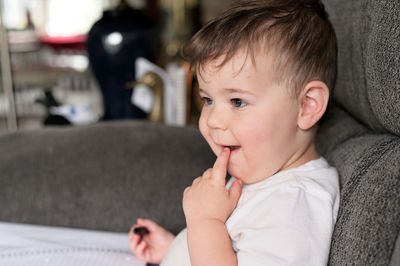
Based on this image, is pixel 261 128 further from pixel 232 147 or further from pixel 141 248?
pixel 141 248

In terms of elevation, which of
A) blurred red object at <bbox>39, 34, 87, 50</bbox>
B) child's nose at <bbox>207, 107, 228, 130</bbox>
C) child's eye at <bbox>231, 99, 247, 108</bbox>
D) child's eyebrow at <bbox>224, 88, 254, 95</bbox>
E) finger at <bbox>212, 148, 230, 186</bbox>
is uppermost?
child's eyebrow at <bbox>224, 88, 254, 95</bbox>

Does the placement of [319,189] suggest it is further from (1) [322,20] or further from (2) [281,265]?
(1) [322,20]

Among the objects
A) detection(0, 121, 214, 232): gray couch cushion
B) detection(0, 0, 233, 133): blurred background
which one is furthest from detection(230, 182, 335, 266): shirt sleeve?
detection(0, 0, 233, 133): blurred background

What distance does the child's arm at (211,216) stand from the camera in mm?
593

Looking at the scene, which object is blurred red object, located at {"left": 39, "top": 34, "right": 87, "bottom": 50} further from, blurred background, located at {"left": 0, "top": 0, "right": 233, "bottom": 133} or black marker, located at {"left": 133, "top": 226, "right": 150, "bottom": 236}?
black marker, located at {"left": 133, "top": 226, "right": 150, "bottom": 236}

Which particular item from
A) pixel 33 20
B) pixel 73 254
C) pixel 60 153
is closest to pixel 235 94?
pixel 73 254

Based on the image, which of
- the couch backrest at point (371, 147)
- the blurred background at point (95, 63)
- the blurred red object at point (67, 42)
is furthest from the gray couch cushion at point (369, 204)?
the blurred red object at point (67, 42)

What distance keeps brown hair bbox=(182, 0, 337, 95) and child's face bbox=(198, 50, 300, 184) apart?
0.06 ft

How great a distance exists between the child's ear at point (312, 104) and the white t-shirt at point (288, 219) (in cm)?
7

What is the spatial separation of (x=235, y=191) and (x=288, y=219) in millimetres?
125

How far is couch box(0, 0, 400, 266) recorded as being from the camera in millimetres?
517

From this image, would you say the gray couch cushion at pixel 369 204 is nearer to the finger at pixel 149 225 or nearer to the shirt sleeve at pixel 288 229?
the shirt sleeve at pixel 288 229

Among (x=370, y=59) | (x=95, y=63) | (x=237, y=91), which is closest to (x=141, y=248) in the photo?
(x=237, y=91)

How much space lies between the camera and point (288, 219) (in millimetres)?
553
